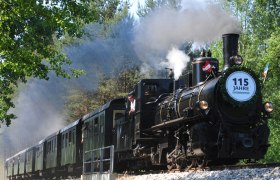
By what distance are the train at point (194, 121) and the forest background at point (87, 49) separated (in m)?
2.30

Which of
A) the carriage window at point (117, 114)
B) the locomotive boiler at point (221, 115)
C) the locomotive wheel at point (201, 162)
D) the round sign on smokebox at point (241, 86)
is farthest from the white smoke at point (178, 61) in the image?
the round sign on smokebox at point (241, 86)

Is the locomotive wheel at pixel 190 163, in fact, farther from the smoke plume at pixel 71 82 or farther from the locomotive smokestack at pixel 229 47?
the smoke plume at pixel 71 82

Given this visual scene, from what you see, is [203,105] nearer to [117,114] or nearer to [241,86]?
[241,86]

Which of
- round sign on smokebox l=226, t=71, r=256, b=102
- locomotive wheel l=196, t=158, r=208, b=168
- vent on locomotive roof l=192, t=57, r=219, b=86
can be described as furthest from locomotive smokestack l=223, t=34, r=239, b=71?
Result: locomotive wheel l=196, t=158, r=208, b=168

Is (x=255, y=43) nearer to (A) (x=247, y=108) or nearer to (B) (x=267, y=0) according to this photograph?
(B) (x=267, y=0)

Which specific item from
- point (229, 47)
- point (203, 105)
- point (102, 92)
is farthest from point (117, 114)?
point (102, 92)

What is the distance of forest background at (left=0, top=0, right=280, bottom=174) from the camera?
12938mm

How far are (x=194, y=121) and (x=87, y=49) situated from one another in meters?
27.1

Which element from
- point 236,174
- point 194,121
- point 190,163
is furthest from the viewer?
point 190,163

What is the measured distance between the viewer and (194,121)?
469 inches

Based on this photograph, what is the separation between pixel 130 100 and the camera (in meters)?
15.3

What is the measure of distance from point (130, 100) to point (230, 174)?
6.42 m

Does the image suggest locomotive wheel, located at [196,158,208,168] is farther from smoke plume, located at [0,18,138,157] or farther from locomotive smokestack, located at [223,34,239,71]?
smoke plume, located at [0,18,138,157]

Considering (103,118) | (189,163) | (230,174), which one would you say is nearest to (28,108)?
(103,118)
